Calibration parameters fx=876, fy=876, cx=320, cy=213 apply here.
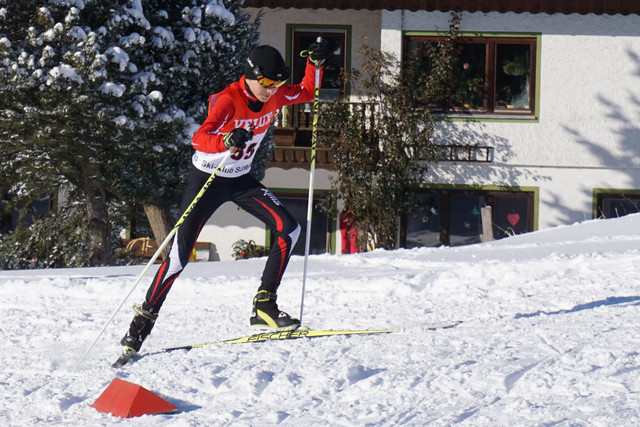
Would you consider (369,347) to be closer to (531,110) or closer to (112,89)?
(112,89)

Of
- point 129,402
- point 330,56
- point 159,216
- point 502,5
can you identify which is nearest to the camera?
point 129,402

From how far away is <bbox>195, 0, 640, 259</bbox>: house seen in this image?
1451 centimetres

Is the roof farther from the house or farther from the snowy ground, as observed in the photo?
the snowy ground

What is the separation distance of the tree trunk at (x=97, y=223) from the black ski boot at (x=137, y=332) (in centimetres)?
Result: 736

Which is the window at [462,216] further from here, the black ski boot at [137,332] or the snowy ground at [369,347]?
the black ski boot at [137,332]

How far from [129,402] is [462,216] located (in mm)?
11523

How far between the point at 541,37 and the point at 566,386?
1139 centimetres

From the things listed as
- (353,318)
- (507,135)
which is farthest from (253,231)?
(353,318)

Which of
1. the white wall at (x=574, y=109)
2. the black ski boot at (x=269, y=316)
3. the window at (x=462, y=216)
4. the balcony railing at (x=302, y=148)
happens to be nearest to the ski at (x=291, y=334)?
the black ski boot at (x=269, y=316)

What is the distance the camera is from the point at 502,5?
47.3ft

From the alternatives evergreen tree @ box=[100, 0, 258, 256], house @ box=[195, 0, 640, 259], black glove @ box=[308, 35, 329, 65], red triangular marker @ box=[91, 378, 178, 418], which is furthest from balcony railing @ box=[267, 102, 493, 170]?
red triangular marker @ box=[91, 378, 178, 418]

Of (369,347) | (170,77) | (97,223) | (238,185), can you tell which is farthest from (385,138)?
(369,347)

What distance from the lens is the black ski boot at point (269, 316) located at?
5.55 metres

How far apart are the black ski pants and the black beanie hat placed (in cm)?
67
